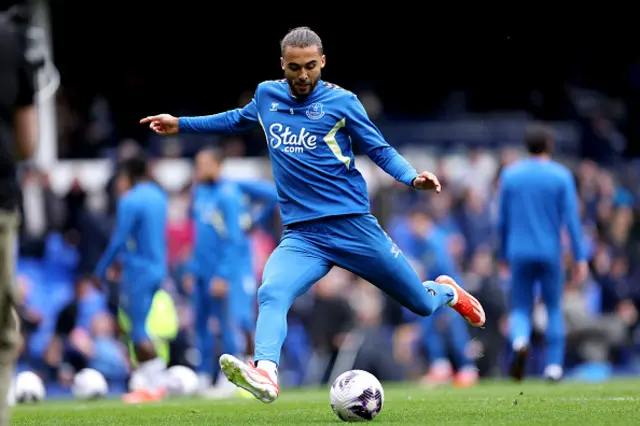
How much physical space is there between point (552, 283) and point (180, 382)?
4210 mm

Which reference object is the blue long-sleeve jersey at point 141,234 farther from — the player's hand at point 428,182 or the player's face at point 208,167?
the player's hand at point 428,182

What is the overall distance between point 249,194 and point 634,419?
7974mm

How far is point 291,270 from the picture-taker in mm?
8875

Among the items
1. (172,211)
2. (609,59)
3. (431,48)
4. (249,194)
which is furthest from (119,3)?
(249,194)

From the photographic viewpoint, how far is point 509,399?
432 inches

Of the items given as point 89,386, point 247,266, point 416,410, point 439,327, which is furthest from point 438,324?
point 416,410

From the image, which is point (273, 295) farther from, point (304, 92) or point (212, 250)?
point (212, 250)

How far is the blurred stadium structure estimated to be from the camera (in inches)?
739

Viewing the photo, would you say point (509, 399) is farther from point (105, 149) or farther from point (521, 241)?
point (105, 149)

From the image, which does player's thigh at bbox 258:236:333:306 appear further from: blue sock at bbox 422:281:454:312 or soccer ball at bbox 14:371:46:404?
soccer ball at bbox 14:371:46:404

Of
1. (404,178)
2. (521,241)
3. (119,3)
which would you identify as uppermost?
(119,3)

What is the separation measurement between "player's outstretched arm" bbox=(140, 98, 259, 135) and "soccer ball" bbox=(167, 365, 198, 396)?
211 inches

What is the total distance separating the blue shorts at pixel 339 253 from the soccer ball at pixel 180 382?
18.0 ft

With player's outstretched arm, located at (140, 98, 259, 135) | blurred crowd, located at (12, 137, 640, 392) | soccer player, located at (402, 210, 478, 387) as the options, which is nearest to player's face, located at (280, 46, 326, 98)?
player's outstretched arm, located at (140, 98, 259, 135)
